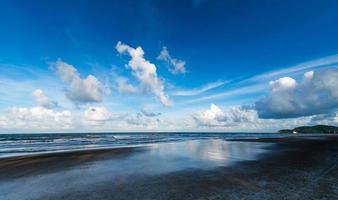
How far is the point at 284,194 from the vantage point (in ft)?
26.2

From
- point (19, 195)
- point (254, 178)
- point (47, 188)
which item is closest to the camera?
point (19, 195)

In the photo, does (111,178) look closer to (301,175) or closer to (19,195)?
(19,195)

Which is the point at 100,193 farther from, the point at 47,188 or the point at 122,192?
the point at 47,188

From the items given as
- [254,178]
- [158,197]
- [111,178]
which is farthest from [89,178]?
[254,178]

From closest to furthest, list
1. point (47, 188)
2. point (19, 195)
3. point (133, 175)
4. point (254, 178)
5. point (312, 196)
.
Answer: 1. point (312, 196)
2. point (19, 195)
3. point (47, 188)
4. point (254, 178)
5. point (133, 175)

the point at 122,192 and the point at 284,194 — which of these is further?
the point at 122,192

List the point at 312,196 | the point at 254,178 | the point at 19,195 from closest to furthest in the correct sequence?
the point at 312,196 < the point at 19,195 < the point at 254,178

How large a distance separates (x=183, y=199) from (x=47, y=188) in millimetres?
5652

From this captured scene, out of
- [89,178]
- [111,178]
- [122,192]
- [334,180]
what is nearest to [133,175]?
[111,178]

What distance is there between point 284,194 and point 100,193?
6435 millimetres

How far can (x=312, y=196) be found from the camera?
7605mm

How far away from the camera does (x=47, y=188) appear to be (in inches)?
372

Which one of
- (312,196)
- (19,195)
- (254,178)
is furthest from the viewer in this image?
(254,178)

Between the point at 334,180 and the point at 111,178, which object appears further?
the point at 111,178
